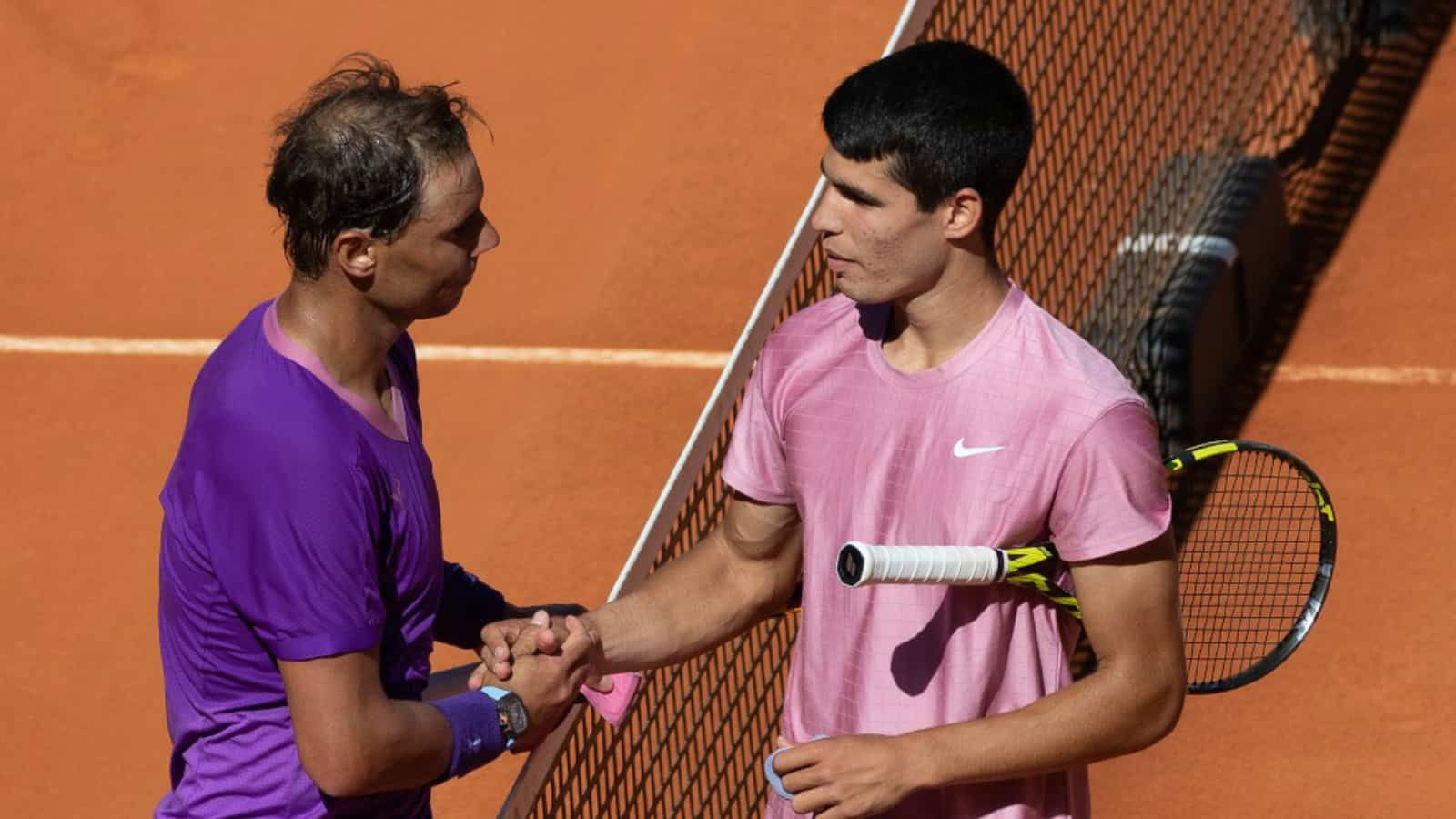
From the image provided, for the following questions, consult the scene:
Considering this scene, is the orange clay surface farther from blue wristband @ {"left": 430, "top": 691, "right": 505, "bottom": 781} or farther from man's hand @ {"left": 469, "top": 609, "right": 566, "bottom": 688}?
blue wristband @ {"left": 430, "top": 691, "right": 505, "bottom": 781}

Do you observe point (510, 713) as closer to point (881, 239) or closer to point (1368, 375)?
point (881, 239)

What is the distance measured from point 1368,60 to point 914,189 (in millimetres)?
7497

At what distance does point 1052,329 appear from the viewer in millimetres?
3314

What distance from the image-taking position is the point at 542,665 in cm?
368

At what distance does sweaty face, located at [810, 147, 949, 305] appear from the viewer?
10.9 feet

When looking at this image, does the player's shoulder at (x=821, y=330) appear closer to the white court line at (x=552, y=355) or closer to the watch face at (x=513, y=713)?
the watch face at (x=513, y=713)

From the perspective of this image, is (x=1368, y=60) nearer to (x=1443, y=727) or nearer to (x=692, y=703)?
(x=1443, y=727)

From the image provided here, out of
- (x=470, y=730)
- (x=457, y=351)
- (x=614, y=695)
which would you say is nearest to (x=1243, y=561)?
(x=614, y=695)

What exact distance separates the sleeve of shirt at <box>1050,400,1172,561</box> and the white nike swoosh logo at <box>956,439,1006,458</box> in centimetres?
12

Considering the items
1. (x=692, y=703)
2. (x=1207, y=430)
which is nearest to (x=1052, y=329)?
(x=692, y=703)

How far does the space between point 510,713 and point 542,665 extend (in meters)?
0.13

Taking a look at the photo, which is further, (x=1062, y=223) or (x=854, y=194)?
(x=1062, y=223)

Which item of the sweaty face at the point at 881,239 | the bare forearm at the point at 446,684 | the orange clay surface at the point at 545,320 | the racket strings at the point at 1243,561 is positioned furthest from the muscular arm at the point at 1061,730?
→ the orange clay surface at the point at 545,320

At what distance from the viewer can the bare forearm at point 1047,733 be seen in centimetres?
315
